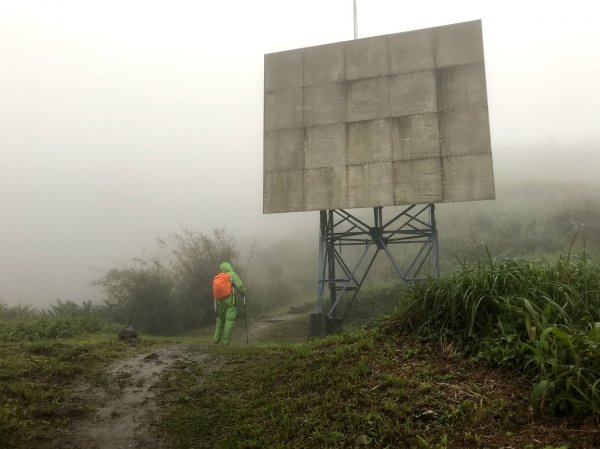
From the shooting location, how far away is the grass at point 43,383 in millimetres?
4562

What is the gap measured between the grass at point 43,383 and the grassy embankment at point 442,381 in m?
1.12

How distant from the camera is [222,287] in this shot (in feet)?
34.7

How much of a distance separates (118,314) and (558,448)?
16.6 meters

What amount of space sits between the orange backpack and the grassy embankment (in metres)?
4.04

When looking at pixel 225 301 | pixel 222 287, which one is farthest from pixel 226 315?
pixel 222 287

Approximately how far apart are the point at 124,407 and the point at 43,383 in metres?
1.23

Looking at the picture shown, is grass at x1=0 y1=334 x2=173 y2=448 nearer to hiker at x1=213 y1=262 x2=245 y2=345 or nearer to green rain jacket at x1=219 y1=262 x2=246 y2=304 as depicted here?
hiker at x1=213 y1=262 x2=245 y2=345

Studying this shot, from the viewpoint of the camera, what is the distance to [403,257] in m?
22.8

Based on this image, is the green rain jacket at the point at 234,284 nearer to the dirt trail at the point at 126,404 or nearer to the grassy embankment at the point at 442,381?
the dirt trail at the point at 126,404

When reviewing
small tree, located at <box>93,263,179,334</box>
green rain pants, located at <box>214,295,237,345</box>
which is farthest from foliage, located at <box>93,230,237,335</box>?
green rain pants, located at <box>214,295,237,345</box>

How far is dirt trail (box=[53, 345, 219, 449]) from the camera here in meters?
4.63

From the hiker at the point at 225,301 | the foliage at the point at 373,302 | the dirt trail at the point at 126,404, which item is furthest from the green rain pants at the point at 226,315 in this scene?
the foliage at the point at 373,302

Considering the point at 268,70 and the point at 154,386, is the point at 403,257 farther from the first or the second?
the point at 154,386

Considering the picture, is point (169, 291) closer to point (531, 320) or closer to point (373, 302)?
point (373, 302)
